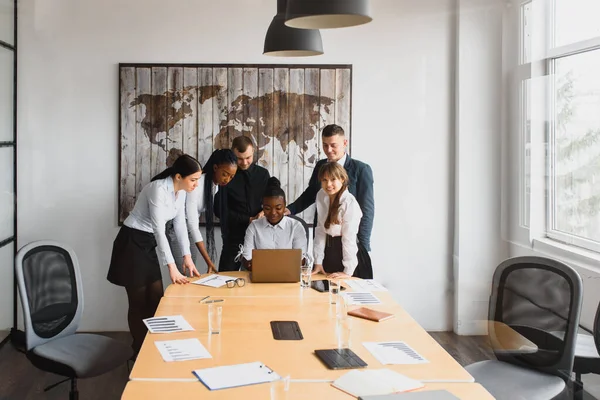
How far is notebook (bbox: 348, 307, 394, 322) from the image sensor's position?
3092mm

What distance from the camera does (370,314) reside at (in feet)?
10.3

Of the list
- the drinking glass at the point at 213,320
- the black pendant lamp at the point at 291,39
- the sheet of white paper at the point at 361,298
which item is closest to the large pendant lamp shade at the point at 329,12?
the black pendant lamp at the point at 291,39

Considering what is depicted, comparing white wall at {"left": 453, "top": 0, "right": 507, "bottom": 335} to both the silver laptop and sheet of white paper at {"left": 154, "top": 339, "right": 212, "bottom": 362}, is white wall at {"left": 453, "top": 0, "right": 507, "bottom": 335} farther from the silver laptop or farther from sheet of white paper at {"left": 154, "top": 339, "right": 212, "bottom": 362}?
sheet of white paper at {"left": 154, "top": 339, "right": 212, "bottom": 362}

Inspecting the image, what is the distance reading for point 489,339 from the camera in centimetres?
355

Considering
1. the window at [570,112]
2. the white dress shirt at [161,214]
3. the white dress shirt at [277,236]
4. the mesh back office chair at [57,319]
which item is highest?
the window at [570,112]

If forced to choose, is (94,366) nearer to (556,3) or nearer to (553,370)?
(553,370)

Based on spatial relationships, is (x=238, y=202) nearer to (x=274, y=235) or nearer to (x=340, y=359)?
(x=274, y=235)

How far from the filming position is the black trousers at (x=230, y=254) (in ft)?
16.6

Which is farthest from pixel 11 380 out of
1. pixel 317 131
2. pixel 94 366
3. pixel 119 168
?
pixel 317 131

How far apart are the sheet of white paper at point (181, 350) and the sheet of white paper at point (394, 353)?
0.67 meters

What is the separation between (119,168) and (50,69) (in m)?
1.00

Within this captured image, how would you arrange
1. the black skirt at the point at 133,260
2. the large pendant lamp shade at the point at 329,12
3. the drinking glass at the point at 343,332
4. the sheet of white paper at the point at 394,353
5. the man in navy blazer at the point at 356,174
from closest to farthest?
the large pendant lamp shade at the point at 329,12
the sheet of white paper at the point at 394,353
the drinking glass at the point at 343,332
the black skirt at the point at 133,260
the man in navy blazer at the point at 356,174

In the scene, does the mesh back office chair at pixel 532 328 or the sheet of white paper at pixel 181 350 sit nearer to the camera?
the sheet of white paper at pixel 181 350

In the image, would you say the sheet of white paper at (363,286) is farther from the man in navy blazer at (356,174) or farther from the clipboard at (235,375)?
the clipboard at (235,375)
